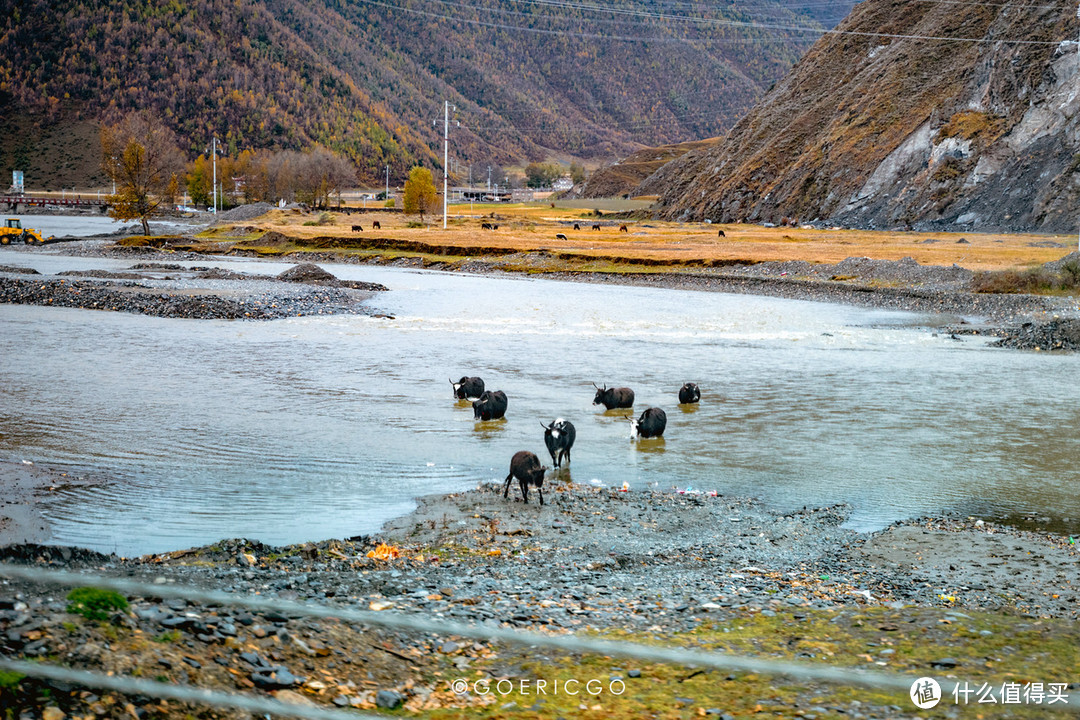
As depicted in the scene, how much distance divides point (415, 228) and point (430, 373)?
7060 centimetres

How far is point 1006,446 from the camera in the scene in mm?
15781

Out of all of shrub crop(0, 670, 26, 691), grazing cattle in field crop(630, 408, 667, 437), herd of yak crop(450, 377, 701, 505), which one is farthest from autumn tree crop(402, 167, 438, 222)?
shrub crop(0, 670, 26, 691)

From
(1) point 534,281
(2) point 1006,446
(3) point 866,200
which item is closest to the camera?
(2) point 1006,446

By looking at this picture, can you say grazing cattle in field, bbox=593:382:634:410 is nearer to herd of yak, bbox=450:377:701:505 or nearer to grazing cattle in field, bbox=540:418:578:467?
herd of yak, bbox=450:377:701:505

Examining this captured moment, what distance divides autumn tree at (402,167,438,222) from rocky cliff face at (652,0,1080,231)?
90.1 feet

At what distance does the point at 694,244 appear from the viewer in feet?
220

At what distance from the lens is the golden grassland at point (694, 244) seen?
52969mm

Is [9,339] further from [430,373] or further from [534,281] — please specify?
[534,281]

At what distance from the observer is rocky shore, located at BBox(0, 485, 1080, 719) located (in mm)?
6082

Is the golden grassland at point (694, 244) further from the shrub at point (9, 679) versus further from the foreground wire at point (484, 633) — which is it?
the shrub at point (9, 679)

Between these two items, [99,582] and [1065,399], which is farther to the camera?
[1065,399]

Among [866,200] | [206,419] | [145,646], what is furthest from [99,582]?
[866,200]

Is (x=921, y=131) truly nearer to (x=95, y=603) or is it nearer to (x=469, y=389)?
(x=469, y=389)

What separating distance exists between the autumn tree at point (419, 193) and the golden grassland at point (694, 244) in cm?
1229
